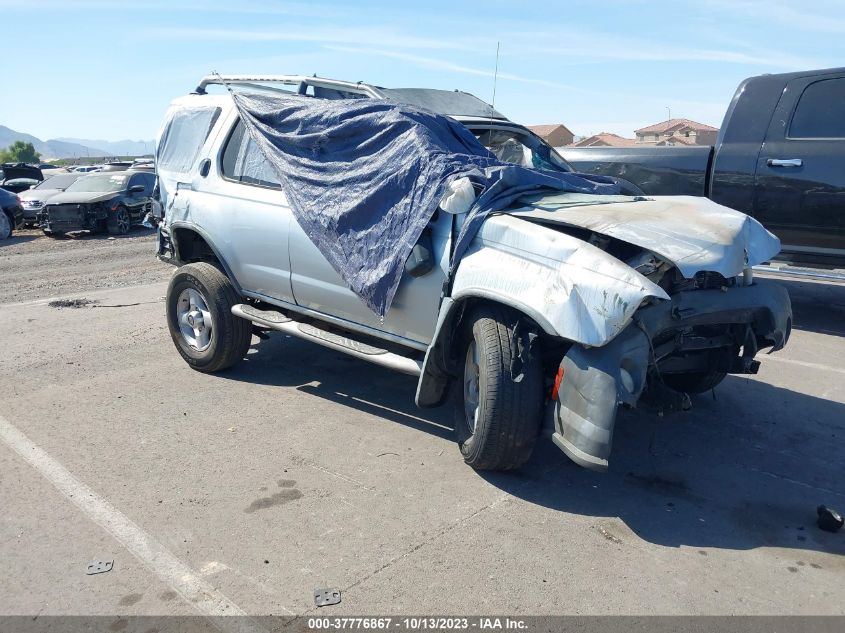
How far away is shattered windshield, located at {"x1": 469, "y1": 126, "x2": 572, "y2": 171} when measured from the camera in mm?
6047

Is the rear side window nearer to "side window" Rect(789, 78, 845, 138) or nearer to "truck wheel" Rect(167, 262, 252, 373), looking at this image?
"truck wheel" Rect(167, 262, 252, 373)

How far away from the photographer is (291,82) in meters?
6.23

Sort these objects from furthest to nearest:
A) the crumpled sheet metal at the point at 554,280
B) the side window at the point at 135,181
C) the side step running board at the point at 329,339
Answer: the side window at the point at 135,181 < the side step running board at the point at 329,339 < the crumpled sheet metal at the point at 554,280

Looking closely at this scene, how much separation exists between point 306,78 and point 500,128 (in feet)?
5.39

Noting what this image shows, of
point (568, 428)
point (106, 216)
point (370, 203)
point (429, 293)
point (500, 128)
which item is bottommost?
point (106, 216)

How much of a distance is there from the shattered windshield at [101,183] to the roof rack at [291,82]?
12468mm

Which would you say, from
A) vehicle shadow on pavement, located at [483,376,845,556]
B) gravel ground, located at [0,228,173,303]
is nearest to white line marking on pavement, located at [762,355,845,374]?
vehicle shadow on pavement, located at [483,376,845,556]

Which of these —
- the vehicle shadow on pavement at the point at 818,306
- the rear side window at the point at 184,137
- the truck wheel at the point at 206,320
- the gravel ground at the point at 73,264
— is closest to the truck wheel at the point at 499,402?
the truck wheel at the point at 206,320

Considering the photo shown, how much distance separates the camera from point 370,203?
4801mm

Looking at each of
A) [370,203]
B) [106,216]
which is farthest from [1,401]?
[106,216]

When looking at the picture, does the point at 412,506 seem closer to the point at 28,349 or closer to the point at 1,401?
the point at 1,401

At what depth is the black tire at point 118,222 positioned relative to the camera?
57.7 ft

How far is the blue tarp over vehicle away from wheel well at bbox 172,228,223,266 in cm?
123

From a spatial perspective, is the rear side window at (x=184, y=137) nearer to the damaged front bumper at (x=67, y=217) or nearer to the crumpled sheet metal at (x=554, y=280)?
the crumpled sheet metal at (x=554, y=280)
